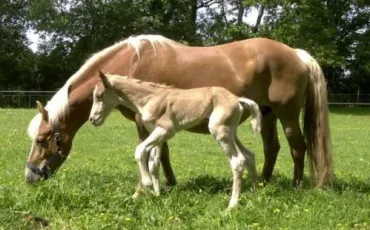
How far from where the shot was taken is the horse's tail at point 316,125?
7.78 meters

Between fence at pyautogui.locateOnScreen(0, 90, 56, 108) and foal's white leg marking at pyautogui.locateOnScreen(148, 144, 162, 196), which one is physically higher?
foal's white leg marking at pyautogui.locateOnScreen(148, 144, 162, 196)

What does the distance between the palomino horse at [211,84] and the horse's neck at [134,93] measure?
2.27 ft

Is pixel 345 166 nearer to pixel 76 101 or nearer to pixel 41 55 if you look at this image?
pixel 76 101

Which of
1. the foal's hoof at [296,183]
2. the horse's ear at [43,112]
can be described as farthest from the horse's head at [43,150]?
the foal's hoof at [296,183]

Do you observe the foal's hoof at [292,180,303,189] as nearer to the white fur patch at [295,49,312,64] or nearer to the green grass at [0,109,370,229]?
the green grass at [0,109,370,229]

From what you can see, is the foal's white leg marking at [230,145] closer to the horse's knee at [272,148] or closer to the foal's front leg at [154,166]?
the foal's front leg at [154,166]

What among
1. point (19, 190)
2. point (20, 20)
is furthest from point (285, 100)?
point (20, 20)

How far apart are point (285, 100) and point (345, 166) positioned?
5558 millimetres

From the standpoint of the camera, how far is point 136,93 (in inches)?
261

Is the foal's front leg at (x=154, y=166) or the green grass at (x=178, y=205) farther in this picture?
the foal's front leg at (x=154, y=166)

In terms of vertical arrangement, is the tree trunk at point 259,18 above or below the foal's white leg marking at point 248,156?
above

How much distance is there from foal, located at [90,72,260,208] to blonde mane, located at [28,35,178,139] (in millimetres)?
725

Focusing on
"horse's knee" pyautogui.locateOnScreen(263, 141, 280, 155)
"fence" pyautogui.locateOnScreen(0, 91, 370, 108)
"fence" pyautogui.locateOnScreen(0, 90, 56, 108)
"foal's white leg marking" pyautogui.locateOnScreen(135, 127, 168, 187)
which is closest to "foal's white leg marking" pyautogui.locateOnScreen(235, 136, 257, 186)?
"foal's white leg marking" pyautogui.locateOnScreen(135, 127, 168, 187)

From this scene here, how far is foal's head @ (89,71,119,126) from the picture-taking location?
6555mm
